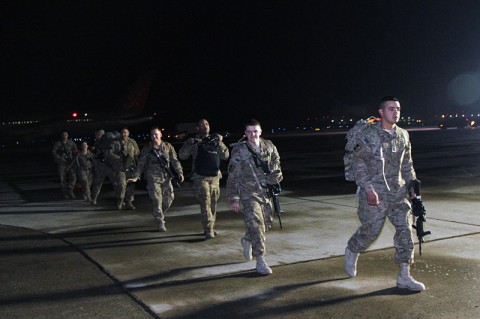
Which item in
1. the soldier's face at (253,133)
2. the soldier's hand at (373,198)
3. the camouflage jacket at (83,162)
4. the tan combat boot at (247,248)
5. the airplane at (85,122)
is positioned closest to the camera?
the soldier's hand at (373,198)

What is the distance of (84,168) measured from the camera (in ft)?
42.8

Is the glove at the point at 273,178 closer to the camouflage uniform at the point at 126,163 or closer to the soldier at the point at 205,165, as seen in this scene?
the soldier at the point at 205,165

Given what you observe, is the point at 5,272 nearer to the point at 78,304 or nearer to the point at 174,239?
the point at 78,304

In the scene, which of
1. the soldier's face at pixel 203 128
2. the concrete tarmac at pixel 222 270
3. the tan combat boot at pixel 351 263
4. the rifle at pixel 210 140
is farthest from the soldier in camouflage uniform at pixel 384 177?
the soldier's face at pixel 203 128

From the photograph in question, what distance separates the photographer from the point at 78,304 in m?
5.02

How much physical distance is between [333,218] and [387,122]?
164 inches

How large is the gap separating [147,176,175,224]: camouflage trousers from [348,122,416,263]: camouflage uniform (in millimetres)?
4272

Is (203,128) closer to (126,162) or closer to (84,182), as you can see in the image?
(126,162)

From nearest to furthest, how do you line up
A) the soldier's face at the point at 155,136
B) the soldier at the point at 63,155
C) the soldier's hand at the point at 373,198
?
the soldier's hand at the point at 373,198
the soldier's face at the point at 155,136
the soldier at the point at 63,155

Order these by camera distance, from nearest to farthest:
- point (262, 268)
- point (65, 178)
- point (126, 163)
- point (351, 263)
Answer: point (351, 263)
point (262, 268)
point (126, 163)
point (65, 178)

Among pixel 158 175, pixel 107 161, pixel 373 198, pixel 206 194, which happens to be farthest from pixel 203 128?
pixel 107 161

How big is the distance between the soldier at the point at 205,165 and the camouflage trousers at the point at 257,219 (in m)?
1.73

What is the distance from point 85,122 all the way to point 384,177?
40773 millimetres

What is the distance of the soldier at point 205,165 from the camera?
7727mm
